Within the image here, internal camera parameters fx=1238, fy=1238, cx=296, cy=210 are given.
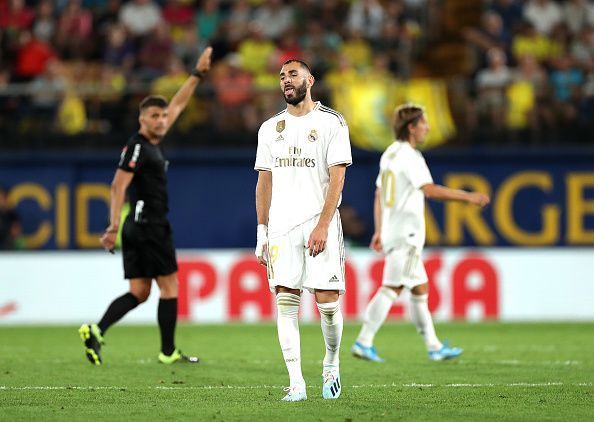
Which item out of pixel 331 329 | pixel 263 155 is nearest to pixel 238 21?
→ pixel 263 155

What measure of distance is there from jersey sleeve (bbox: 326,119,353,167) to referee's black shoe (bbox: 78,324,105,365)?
11.1ft

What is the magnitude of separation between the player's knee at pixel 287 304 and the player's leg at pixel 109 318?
2949 mm

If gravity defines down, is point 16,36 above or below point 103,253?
above

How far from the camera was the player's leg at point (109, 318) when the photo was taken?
10758mm

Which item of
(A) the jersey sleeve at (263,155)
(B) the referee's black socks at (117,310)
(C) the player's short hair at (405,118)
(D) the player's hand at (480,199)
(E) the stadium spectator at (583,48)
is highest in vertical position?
(E) the stadium spectator at (583,48)

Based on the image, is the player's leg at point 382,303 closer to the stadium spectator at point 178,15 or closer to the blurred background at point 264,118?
the blurred background at point 264,118

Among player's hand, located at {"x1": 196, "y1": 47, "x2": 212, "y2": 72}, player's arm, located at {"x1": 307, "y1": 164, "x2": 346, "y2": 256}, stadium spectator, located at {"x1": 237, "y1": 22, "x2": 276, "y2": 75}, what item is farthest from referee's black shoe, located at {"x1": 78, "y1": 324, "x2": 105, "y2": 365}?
stadium spectator, located at {"x1": 237, "y1": 22, "x2": 276, "y2": 75}

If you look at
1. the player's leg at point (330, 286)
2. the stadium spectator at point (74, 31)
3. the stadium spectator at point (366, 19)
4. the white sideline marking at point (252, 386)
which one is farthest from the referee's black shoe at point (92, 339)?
the stadium spectator at point (366, 19)

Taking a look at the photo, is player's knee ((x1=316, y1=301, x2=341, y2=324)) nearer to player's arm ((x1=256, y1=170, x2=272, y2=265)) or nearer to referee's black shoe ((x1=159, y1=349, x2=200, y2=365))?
player's arm ((x1=256, y1=170, x2=272, y2=265))

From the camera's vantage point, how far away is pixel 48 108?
763 inches

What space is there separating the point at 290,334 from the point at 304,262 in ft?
1.61

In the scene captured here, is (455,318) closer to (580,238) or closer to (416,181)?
(580,238)

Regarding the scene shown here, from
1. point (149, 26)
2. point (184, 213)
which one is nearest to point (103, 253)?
point (184, 213)

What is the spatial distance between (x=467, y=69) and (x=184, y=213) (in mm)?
5358
